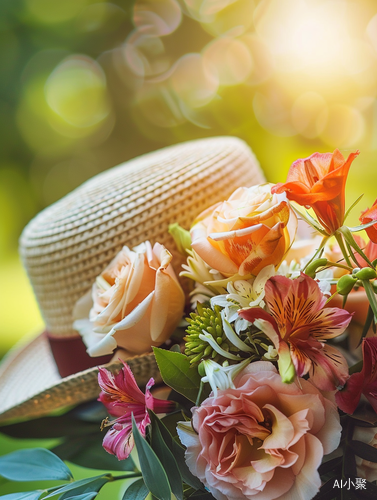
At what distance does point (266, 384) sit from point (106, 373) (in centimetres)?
16

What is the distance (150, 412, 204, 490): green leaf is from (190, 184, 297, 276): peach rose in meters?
0.16

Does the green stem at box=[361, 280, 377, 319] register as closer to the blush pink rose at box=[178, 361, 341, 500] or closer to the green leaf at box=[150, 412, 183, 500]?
the blush pink rose at box=[178, 361, 341, 500]

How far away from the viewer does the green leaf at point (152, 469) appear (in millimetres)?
359

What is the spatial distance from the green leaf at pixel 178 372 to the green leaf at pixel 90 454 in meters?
0.22

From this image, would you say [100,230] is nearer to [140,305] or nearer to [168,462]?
[140,305]

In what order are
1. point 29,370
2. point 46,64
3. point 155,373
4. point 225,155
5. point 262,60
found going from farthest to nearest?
point 46,64
point 262,60
point 29,370
point 225,155
point 155,373

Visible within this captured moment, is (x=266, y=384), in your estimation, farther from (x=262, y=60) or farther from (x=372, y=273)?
(x=262, y=60)

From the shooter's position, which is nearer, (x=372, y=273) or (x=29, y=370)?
(x=372, y=273)

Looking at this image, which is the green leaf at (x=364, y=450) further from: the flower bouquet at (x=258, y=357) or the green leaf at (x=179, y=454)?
the green leaf at (x=179, y=454)

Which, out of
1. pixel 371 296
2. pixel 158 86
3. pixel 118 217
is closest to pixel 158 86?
pixel 158 86

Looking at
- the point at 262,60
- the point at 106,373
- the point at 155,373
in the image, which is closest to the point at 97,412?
the point at 155,373

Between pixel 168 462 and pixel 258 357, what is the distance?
0.45 ft

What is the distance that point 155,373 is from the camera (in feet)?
1.75

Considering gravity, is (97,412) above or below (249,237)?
below
